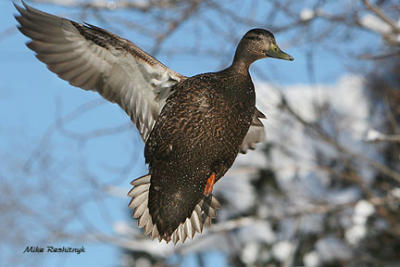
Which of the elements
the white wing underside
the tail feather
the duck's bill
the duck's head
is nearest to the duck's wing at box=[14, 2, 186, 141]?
the white wing underside

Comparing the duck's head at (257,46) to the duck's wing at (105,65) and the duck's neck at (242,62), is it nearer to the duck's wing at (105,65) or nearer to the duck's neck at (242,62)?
the duck's neck at (242,62)

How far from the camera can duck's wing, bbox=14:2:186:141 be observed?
2.32m

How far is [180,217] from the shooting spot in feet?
6.84

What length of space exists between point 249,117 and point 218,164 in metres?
0.22

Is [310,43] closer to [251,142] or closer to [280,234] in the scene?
[251,142]

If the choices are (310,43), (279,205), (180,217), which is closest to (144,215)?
(180,217)

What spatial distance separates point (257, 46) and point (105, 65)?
3.23 feet

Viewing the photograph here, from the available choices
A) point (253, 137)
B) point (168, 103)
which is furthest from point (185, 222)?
point (253, 137)

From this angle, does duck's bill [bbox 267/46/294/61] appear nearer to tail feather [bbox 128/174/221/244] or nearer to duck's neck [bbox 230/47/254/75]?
duck's neck [bbox 230/47/254/75]

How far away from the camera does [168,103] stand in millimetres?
2123

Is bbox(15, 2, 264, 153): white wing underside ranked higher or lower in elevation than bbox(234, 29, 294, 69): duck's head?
higher

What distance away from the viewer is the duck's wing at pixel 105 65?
2.32m

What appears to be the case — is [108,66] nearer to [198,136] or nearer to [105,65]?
[105,65]

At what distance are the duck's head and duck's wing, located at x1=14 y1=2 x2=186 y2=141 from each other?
0.52m
